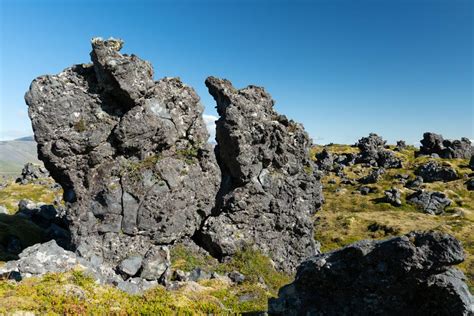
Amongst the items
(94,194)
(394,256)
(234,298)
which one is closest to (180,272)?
(234,298)

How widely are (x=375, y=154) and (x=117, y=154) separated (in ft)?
499

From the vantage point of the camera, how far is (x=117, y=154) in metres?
37.2

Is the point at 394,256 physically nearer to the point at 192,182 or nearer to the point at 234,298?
the point at 234,298

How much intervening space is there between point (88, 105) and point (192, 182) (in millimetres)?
13343

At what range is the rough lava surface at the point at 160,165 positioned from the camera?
34.9 metres

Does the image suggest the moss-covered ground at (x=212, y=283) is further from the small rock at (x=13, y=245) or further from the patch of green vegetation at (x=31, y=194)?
the patch of green vegetation at (x=31, y=194)

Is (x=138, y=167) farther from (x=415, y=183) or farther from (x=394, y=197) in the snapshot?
(x=415, y=183)

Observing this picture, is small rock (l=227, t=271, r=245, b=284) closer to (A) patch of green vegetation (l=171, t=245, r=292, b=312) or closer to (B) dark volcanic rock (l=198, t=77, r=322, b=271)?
(A) patch of green vegetation (l=171, t=245, r=292, b=312)

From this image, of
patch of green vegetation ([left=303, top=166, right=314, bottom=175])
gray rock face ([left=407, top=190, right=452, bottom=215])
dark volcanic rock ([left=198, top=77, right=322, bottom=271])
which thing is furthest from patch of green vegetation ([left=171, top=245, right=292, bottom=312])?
gray rock face ([left=407, top=190, right=452, bottom=215])

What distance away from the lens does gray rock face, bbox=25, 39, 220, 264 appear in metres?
34.6

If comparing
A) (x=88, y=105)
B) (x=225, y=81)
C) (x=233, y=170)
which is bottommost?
(x=233, y=170)

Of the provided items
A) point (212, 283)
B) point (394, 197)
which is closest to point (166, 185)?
point (212, 283)

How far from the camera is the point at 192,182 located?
38.8 metres

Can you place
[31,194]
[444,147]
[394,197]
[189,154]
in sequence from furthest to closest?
[444,147] < [31,194] < [394,197] < [189,154]
